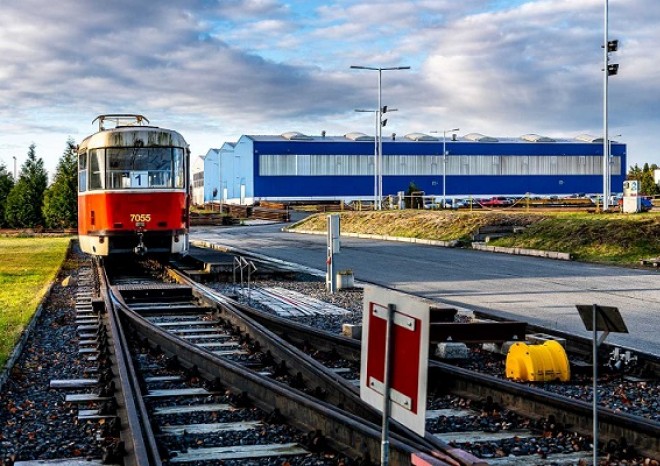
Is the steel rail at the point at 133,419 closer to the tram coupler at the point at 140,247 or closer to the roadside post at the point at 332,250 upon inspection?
the roadside post at the point at 332,250

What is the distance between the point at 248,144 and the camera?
83938 millimetres

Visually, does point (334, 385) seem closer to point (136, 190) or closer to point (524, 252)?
point (136, 190)

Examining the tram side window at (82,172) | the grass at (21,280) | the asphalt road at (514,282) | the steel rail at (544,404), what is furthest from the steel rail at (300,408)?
the tram side window at (82,172)

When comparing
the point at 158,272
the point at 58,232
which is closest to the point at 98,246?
the point at 158,272

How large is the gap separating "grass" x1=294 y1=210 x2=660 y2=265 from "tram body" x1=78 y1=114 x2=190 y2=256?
1172 centimetres

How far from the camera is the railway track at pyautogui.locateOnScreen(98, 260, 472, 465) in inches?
234

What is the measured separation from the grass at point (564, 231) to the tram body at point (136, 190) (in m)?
11.7

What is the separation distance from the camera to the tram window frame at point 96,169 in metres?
19.5

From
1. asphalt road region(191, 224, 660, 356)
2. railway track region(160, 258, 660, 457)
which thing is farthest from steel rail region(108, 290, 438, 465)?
asphalt road region(191, 224, 660, 356)

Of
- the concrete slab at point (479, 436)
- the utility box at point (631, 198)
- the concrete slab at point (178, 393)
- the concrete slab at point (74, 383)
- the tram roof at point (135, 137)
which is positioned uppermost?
the tram roof at point (135, 137)

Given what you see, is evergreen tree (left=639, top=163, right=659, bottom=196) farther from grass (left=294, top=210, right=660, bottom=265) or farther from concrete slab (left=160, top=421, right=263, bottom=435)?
concrete slab (left=160, top=421, right=263, bottom=435)

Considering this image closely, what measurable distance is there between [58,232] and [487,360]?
4276 centimetres

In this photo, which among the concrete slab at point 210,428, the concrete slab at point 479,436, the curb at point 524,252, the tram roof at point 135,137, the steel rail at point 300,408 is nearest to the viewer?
the steel rail at point 300,408

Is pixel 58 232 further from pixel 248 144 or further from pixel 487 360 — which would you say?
pixel 487 360
